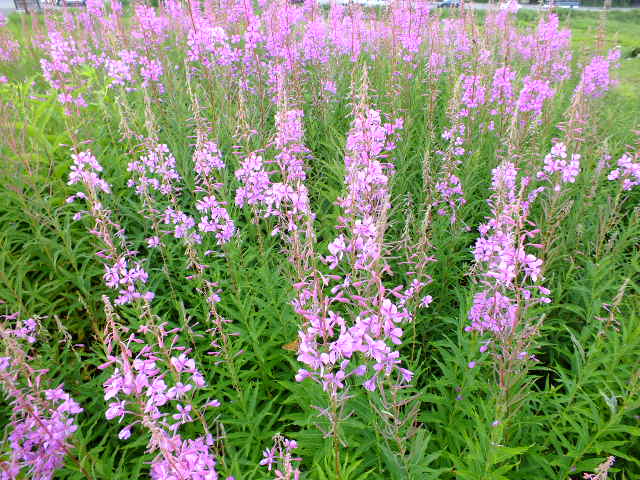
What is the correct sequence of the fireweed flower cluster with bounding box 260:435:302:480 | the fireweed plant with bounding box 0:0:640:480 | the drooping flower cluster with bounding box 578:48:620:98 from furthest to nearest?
the drooping flower cluster with bounding box 578:48:620:98 → the fireweed plant with bounding box 0:0:640:480 → the fireweed flower cluster with bounding box 260:435:302:480

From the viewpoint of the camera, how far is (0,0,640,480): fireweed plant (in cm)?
183

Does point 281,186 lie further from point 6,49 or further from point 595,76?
point 6,49

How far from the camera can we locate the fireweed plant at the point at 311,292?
6.02ft

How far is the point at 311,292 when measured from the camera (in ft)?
5.97

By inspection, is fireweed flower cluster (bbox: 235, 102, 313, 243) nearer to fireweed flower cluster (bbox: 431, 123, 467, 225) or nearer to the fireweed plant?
the fireweed plant

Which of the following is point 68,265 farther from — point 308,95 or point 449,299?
point 308,95

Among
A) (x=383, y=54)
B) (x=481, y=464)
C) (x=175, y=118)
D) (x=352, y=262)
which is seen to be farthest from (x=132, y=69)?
(x=481, y=464)

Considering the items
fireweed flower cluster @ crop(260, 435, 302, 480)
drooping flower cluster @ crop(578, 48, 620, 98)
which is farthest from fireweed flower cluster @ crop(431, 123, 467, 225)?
drooping flower cluster @ crop(578, 48, 620, 98)

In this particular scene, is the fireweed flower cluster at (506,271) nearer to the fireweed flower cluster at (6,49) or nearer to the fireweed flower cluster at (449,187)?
the fireweed flower cluster at (449,187)

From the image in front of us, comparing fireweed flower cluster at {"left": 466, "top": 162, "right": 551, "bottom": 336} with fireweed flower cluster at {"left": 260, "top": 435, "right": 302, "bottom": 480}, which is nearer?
fireweed flower cluster at {"left": 260, "top": 435, "right": 302, "bottom": 480}

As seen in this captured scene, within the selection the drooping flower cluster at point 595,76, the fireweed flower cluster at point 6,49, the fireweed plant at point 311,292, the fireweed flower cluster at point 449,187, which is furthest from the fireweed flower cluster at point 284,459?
the fireweed flower cluster at point 6,49

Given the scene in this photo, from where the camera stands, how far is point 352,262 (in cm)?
207

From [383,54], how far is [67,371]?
23.9ft

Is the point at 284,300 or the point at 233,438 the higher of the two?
the point at 284,300
